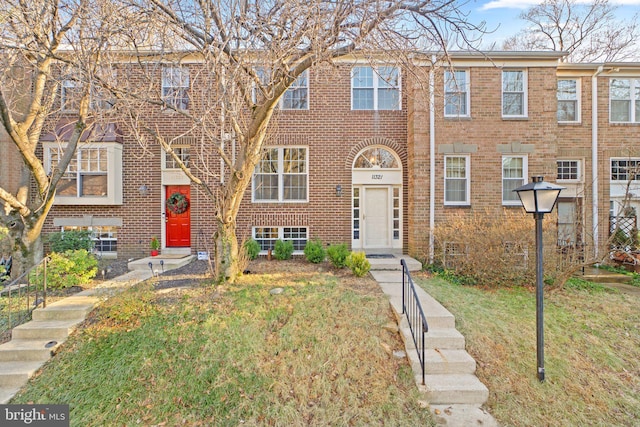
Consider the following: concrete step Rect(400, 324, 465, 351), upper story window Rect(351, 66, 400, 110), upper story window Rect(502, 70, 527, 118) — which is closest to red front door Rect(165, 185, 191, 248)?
upper story window Rect(351, 66, 400, 110)

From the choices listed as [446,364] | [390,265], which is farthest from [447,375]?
[390,265]

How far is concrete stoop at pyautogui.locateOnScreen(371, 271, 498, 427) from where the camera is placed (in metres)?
3.29

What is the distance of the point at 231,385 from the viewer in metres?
3.55

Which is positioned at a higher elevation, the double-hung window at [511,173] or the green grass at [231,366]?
the double-hung window at [511,173]

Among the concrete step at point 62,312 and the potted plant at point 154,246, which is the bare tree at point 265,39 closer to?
the concrete step at point 62,312

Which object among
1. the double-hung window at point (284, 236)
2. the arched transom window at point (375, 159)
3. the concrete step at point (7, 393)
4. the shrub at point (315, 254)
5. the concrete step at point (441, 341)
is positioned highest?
the arched transom window at point (375, 159)

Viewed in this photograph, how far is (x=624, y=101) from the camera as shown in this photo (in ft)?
33.7

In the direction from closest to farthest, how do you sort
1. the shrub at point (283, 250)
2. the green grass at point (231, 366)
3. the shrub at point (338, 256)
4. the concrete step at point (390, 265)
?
the green grass at point (231, 366), the shrub at point (338, 256), the concrete step at point (390, 265), the shrub at point (283, 250)

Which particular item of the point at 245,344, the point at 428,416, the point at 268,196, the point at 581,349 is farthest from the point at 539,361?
the point at 268,196

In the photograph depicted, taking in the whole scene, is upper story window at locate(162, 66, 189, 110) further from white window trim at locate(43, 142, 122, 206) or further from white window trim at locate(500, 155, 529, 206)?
white window trim at locate(500, 155, 529, 206)

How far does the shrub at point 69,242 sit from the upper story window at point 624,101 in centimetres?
1740

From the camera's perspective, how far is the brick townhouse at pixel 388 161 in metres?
9.17

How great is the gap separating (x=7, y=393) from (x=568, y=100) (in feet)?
51.1

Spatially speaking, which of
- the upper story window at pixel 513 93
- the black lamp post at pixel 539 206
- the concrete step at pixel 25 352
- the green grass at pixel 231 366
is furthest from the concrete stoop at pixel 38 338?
the upper story window at pixel 513 93
